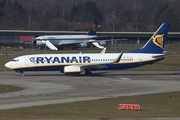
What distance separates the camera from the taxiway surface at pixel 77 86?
4028 centimetres

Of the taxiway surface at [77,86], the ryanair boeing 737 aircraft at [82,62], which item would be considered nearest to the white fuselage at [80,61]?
the ryanair boeing 737 aircraft at [82,62]

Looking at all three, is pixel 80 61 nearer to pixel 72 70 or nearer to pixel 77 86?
pixel 72 70

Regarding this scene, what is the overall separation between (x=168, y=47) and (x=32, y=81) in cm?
7434

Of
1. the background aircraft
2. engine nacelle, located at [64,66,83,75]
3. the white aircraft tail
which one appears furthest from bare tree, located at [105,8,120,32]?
engine nacelle, located at [64,66,83,75]

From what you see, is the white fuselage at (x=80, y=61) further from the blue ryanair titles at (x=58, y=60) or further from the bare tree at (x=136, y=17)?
the bare tree at (x=136, y=17)

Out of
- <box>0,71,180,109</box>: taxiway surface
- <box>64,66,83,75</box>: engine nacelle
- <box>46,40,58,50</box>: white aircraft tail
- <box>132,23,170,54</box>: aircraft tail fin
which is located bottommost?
<box>0,71,180,109</box>: taxiway surface

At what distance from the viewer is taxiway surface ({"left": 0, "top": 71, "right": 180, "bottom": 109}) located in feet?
132

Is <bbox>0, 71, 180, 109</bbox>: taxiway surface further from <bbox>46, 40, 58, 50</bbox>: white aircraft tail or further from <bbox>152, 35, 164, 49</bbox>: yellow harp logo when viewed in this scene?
<bbox>46, 40, 58, 50</bbox>: white aircraft tail

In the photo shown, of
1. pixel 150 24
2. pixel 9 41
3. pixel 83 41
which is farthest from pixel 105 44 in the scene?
pixel 150 24

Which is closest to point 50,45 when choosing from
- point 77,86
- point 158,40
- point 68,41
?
point 68,41

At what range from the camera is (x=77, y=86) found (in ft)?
161

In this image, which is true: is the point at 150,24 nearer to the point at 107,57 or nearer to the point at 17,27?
the point at 17,27

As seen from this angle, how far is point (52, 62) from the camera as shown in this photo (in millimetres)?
60219

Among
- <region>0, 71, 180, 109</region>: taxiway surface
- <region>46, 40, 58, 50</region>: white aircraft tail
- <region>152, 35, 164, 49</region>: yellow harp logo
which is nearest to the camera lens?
<region>0, 71, 180, 109</region>: taxiway surface
